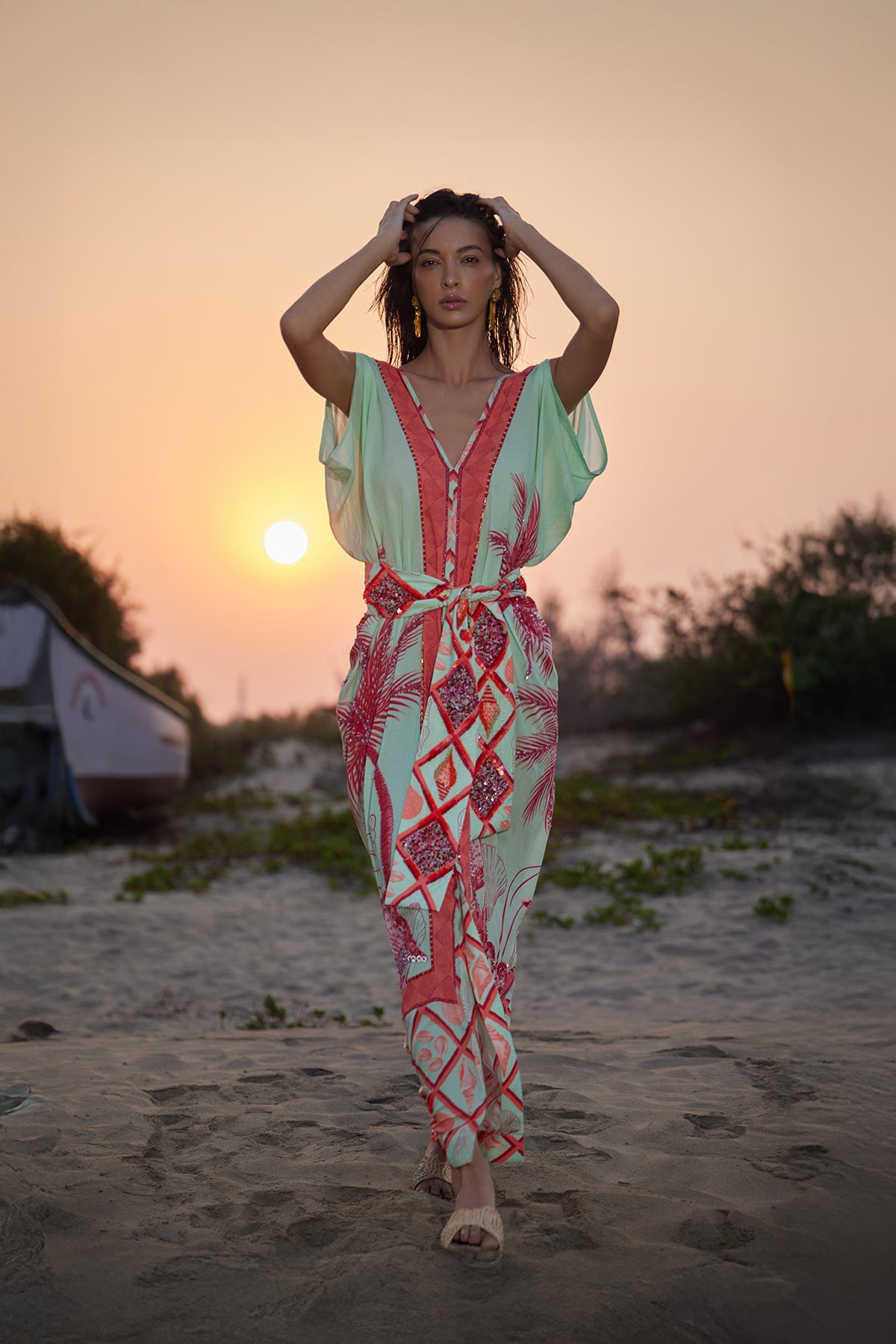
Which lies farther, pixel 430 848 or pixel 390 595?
pixel 390 595

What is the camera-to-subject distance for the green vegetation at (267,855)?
28.6ft

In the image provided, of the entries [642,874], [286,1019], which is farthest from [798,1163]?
[642,874]

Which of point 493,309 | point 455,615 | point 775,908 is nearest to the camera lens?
point 455,615

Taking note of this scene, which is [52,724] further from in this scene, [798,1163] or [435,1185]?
[798,1163]

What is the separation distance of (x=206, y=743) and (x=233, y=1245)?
18.2m

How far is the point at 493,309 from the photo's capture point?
2.89 m

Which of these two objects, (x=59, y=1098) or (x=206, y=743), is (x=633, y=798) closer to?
(x=59, y=1098)

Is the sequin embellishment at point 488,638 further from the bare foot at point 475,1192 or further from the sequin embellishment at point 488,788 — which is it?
the bare foot at point 475,1192

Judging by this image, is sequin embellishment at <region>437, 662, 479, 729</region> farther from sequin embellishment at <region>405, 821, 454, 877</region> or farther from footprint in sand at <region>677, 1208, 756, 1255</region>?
footprint in sand at <region>677, 1208, 756, 1255</region>

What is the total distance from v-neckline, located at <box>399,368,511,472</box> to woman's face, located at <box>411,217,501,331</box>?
0.55 ft

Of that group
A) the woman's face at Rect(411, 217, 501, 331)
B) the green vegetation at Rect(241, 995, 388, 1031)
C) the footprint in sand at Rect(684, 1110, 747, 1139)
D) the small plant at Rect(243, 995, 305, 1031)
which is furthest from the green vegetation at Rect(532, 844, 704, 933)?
the woman's face at Rect(411, 217, 501, 331)

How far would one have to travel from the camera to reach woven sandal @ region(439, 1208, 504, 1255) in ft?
7.05

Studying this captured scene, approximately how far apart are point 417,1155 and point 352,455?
1.71 m

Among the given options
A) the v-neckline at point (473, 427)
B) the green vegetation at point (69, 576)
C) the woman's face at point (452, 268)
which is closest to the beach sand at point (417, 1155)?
the v-neckline at point (473, 427)
